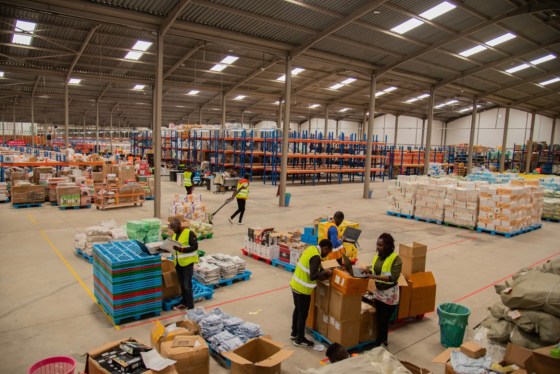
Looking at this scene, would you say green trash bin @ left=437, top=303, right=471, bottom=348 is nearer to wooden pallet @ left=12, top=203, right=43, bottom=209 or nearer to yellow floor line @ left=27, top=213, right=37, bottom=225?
yellow floor line @ left=27, top=213, right=37, bottom=225

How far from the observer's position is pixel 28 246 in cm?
948

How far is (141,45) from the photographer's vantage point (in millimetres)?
16984

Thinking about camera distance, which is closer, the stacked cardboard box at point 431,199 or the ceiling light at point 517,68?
the stacked cardboard box at point 431,199

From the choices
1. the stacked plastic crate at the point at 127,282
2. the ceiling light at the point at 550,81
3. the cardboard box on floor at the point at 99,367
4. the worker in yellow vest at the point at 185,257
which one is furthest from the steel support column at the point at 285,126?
the ceiling light at the point at 550,81

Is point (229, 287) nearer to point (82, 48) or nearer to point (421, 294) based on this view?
point (421, 294)

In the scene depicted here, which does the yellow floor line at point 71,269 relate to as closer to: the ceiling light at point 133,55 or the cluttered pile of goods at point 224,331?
the cluttered pile of goods at point 224,331

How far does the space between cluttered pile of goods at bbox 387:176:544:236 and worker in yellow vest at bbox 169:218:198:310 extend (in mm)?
10369

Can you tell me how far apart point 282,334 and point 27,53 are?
18.8 m

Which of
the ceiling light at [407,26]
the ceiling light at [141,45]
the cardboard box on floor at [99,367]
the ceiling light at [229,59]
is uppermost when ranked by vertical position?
the ceiling light at [407,26]

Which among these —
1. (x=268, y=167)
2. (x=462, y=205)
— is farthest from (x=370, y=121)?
(x=268, y=167)

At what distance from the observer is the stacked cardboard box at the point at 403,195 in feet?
48.2

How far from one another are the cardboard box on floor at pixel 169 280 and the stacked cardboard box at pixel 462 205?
10448 millimetres

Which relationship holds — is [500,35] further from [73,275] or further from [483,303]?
[73,275]

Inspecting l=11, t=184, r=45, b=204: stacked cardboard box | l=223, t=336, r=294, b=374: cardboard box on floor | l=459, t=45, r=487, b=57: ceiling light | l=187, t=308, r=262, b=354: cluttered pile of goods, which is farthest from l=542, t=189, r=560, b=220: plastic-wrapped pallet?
l=11, t=184, r=45, b=204: stacked cardboard box
